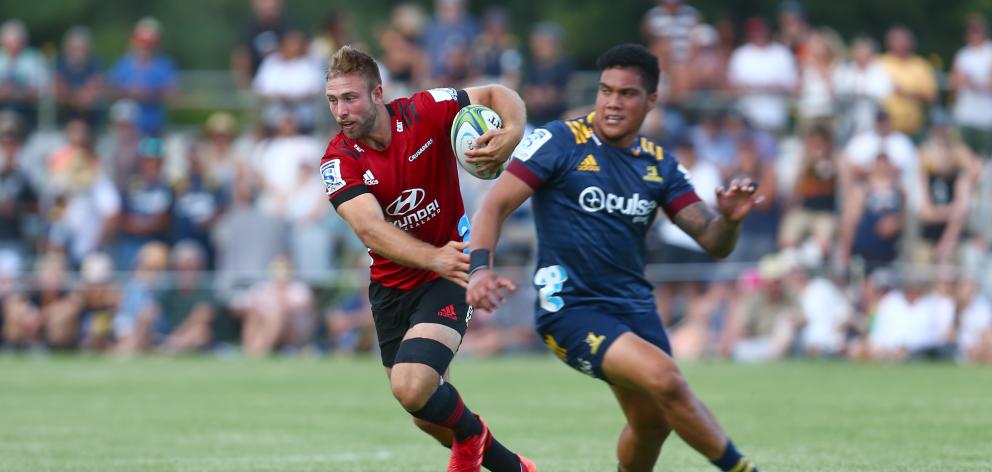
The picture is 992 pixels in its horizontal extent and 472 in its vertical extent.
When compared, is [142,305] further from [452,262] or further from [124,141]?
[452,262]

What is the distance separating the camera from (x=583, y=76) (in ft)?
69.5

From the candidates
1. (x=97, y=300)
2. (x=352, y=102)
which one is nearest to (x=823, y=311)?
(x=97, y=300)

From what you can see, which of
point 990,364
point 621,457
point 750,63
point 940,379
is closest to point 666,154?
point 621,457

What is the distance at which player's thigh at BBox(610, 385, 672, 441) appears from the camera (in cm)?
725

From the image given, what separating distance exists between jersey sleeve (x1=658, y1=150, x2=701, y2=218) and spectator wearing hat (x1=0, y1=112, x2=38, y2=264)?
14.7 meters

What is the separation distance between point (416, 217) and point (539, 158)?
2.76 ft

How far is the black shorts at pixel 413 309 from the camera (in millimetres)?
7586

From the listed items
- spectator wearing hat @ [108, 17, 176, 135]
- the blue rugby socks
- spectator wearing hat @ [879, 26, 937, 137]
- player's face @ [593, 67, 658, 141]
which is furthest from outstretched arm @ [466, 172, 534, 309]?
spectator wearing hat @ [108, 17, 176, 135]

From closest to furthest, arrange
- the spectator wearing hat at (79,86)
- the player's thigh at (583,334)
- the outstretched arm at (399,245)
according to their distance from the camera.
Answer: the player's thigh at (583,334) → the outstretched arm at (399,245) → the spectator wearing hat at (79,86)

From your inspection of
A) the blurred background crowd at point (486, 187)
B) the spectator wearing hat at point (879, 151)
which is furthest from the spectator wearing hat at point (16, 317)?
the spectator wearing hat at point (879, 151)

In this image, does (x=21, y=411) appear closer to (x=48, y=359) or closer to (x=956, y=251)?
(x=48, y=359)

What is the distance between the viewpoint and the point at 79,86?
21.2m

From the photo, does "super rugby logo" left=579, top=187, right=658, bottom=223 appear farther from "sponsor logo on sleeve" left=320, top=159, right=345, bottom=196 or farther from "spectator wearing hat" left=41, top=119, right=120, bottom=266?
"spectator wearing hat" left=41, top=119, right=120, bottom=266

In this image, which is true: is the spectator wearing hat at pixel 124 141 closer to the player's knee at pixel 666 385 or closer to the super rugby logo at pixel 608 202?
the super rugby logo at pixel 608 202
